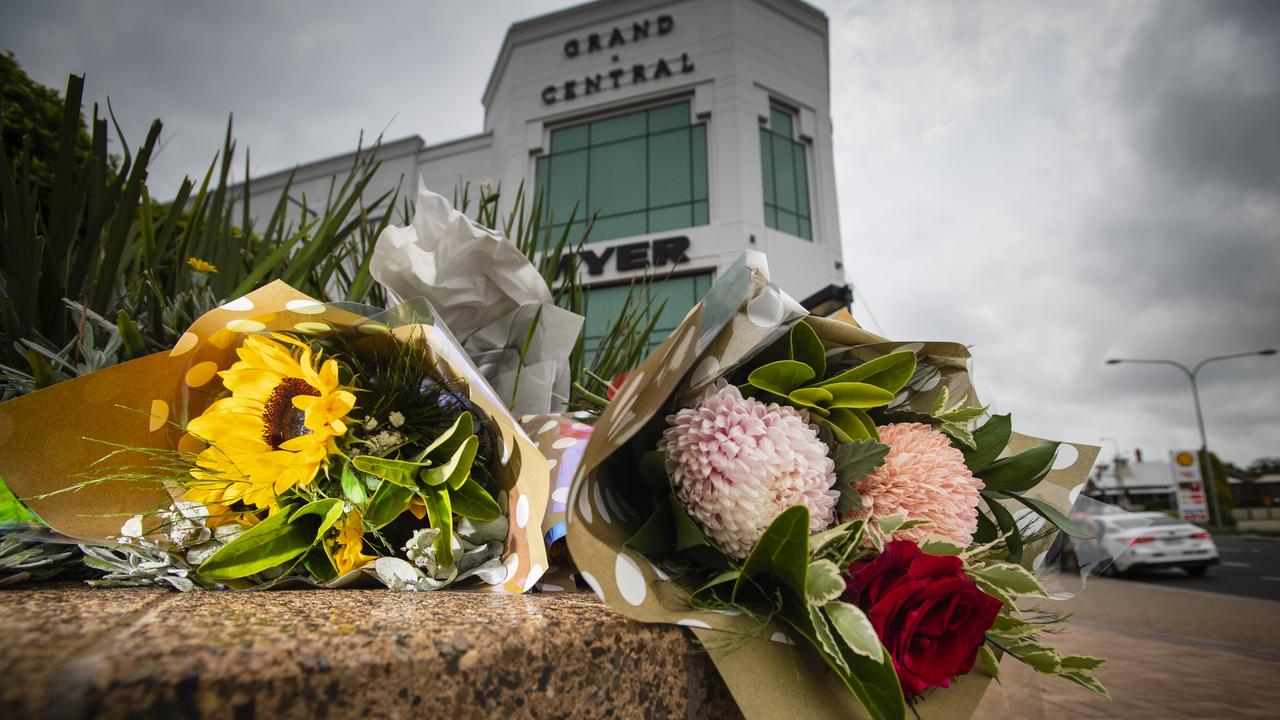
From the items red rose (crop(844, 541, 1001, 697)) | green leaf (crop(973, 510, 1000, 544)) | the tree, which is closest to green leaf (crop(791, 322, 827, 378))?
red rose (crop(844, 541, 1001, 697))

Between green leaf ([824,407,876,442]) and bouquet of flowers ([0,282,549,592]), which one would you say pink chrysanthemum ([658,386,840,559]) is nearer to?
green leaf ([824,407,876,442])

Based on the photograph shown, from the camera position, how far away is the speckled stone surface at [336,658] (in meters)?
0.28

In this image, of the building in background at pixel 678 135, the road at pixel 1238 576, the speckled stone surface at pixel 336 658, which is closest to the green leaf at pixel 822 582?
the speckled stone surface at pixel 336 658

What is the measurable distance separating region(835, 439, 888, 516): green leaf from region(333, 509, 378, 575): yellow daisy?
53 centimetres

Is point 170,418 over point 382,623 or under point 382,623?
over

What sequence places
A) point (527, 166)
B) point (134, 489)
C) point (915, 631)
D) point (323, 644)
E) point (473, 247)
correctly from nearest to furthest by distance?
point (323, 644), point (915, 631), point (134, 489), point (473, 247), point (527, 166)

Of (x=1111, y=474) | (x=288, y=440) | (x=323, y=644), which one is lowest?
(x=1111, y=474)

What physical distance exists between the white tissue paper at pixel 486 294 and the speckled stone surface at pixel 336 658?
421mm

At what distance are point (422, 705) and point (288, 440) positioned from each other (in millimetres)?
380

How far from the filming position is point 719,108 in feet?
33.8

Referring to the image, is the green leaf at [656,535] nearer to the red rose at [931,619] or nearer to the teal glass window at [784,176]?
the red rose at [931,619]

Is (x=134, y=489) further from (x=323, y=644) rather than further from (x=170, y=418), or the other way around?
(x=323, y=644)

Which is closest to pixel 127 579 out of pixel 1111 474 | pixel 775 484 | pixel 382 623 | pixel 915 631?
pixel 382 623

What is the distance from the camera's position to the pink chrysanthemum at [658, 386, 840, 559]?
0.55m
